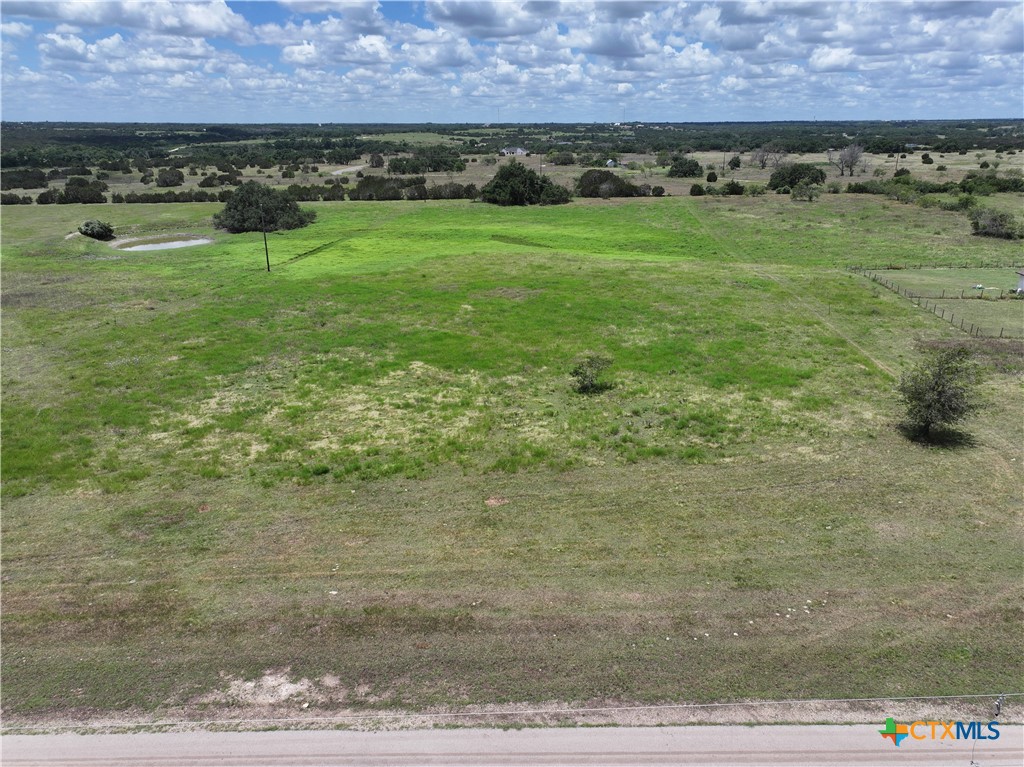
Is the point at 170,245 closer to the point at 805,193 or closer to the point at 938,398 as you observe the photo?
the point at 938,398

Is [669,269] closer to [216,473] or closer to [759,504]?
[759,504]

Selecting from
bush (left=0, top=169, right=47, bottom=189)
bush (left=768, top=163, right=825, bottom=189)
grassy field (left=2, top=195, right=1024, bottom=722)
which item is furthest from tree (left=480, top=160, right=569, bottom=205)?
bush (left=0, top=169, right=47, bottom=189)

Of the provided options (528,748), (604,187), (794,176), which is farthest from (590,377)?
(794,176)

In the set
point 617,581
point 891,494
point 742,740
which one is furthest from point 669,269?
point 742,740

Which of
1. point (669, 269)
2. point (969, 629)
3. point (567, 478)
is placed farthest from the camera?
point (669, 269)

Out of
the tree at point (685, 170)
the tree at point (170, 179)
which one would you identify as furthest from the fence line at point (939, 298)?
the tree at point (170, 179)
